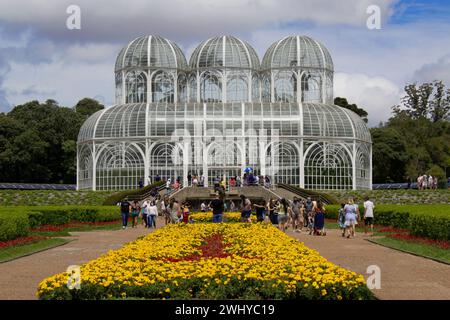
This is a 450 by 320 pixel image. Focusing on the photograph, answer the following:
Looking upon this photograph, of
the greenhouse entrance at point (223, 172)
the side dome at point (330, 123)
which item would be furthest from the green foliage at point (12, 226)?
the side dome at point (330, 123)

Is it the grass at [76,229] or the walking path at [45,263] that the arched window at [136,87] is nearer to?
the grass at [76,229]

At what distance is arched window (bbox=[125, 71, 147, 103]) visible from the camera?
72375 millimetres

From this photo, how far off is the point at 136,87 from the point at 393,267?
5537cm

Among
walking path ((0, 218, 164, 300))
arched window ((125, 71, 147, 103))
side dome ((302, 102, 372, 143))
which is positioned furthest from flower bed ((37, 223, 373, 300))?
arched window ((125, 71, 147, 103))

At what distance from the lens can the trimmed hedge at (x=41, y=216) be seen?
26.7m

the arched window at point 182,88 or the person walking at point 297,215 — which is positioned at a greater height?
the arched window at point 182,88

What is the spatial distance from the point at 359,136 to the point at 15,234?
144 feet

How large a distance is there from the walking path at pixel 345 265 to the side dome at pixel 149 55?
146ft

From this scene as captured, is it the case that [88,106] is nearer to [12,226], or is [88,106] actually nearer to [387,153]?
[387,153]

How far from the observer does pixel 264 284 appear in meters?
13.5

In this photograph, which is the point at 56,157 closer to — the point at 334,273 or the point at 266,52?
the point at 266,52

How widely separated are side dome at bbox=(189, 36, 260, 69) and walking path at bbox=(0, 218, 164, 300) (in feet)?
143

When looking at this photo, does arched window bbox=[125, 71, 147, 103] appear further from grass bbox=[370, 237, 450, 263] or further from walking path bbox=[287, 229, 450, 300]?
grass bbox=[370, 237, 450, 263]

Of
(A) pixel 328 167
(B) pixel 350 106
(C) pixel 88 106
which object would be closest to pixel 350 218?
(A) pixel 328 167
